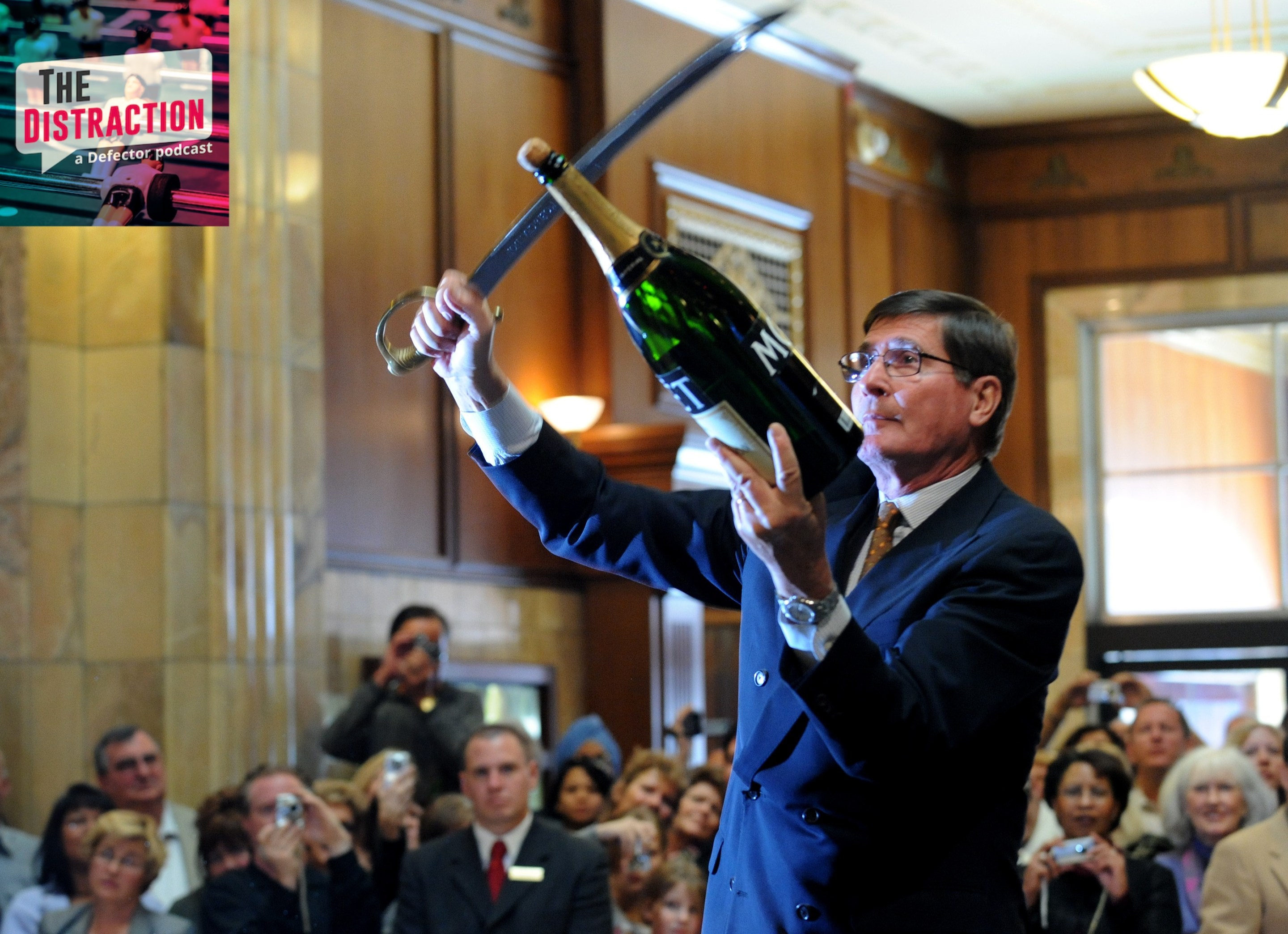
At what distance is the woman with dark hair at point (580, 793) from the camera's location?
594 centimetres

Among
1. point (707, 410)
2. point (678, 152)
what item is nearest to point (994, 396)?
point (707, 410)

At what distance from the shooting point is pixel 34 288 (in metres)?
6.10

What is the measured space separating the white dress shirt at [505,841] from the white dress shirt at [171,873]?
955 mm

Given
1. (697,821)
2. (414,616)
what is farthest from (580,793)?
(414,616)

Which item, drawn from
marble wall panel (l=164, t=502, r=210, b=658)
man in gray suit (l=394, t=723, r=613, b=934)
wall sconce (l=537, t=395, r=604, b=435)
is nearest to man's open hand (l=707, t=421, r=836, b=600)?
man in gray suit (l=394, t=723, r=613, b=934)

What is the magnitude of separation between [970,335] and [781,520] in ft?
1.97

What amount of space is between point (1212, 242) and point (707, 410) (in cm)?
1018

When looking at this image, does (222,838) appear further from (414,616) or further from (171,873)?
(414,616)

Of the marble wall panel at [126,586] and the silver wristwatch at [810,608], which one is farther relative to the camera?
the marble wall panel at [126,586]

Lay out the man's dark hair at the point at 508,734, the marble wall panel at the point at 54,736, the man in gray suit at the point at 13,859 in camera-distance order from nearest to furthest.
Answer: the man in gray suit at the point at 13,859 → the man's dark hair at the point at 508,734 → the marble wall panel at the point at 54,736

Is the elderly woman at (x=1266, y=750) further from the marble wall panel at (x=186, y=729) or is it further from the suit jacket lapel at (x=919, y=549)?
the suit jacket lapel at (x=919, y=549)

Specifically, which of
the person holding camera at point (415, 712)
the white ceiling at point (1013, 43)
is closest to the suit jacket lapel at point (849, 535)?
the person holding camera at point (415, 712)

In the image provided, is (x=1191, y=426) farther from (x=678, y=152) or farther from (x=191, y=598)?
(x=191, y=598)

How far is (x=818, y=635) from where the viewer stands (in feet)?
5.60
